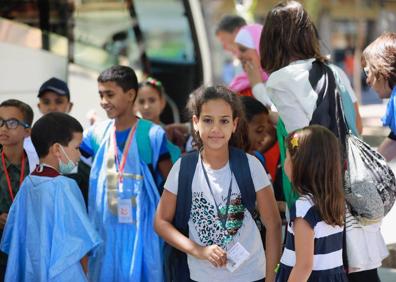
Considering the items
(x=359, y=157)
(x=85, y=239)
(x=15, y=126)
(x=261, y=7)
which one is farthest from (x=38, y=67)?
(x=261, y=7)

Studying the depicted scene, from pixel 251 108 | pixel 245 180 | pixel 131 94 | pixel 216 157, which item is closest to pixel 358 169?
pixel 245 180

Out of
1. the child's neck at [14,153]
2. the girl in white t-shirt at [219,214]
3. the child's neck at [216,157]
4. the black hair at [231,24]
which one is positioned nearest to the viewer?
the girl in white t-shirt at [219,214]

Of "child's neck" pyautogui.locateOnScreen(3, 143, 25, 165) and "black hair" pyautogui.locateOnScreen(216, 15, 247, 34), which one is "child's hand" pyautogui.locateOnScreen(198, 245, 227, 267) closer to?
"child's neck" pyautogui.locateOnScreen(3, 143, 25, 165)

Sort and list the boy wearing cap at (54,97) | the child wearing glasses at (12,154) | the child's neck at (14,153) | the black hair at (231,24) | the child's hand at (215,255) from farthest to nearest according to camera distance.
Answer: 1. the black hair at (231,24)
2. the boy wearing cap at (54,97)
3. the child's neck at (14,153)
4. the child wearing glasses at (12,154)
5. the child's hand at (215,255)

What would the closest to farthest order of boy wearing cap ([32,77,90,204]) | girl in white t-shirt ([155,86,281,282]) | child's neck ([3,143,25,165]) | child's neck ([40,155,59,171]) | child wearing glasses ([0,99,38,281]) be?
girl in white t-shirt ([155,86,281,282]) → child's neck ([40,155,59,171]) → child wearing glasses ([0,99,38,281]) → child's neck ([3,143,25,165]) → boy wearing cap ([32,77,90,204])

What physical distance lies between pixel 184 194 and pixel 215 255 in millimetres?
373

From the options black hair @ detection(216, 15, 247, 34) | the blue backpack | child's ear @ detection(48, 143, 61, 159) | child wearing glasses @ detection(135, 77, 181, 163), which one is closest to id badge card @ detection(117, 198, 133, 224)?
child's ear @ detection(48, 143, 61, 159)

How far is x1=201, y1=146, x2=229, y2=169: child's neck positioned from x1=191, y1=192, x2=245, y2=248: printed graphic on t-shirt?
0.16 meters

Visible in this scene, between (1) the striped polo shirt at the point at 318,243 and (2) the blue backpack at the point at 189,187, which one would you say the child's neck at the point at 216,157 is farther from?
(1) the striped polo shirt at the point at 318,243

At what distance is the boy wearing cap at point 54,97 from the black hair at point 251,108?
1.45 metres

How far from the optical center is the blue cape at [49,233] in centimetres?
385

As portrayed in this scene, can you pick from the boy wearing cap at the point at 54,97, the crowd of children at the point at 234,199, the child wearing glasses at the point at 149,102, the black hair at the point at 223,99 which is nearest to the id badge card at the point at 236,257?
the crowd of children at the point at 234,199

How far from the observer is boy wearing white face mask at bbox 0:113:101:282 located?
3850 millimetres

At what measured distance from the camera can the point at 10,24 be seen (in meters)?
7.01
